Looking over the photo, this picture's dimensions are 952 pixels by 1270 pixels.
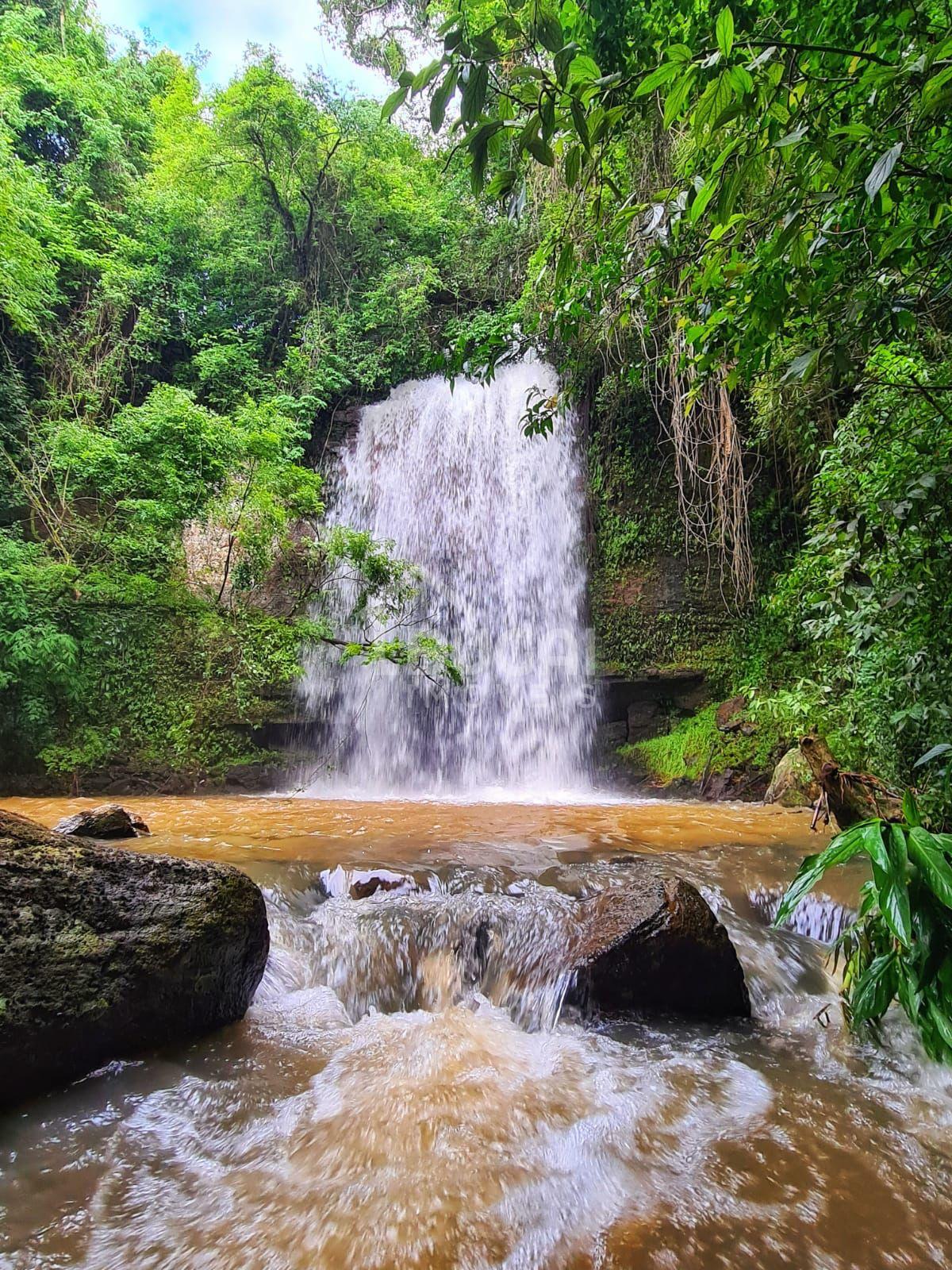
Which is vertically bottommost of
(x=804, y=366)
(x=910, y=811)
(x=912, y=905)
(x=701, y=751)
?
(x=912, y=905)

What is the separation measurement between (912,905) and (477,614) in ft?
24.7

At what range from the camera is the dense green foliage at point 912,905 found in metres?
1.80

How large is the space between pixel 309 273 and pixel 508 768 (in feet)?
35.8

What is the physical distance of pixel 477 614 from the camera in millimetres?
9227

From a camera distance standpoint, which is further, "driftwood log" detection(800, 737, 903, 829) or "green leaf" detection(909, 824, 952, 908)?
"driftwood log" detection(800, 737, 903, 829)

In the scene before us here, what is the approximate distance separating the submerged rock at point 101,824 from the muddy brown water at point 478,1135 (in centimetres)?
185

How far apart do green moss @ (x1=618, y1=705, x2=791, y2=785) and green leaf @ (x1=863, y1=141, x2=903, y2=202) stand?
6.49 meters

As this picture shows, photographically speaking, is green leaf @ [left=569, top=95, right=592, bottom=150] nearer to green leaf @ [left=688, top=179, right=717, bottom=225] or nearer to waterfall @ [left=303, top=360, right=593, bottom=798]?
green leaf @ [left=688, top=179, right=717, bottom=225]

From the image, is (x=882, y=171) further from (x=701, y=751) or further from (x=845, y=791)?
(x=701, y=751)

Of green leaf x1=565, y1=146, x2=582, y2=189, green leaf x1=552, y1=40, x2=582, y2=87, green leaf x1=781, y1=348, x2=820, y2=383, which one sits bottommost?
green leaf x1=781, y1=348, x2=820, y2=383

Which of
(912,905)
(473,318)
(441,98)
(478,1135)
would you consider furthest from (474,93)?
(473,318)

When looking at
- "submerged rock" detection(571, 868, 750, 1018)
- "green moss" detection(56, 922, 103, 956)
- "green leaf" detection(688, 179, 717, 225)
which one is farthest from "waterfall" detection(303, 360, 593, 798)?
"green leaf" detection(688, 179, 717, 225)

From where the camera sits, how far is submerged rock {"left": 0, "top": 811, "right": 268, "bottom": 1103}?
6.38 feet

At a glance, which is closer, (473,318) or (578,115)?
(578,115)
